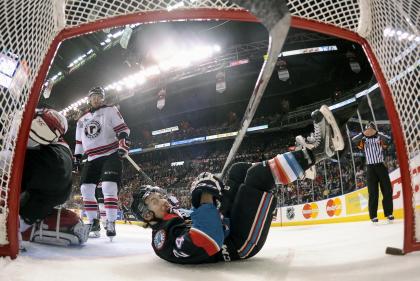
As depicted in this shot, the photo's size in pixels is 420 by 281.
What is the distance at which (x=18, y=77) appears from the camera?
58.2 inches

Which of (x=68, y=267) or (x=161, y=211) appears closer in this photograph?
(x=68, y=267)

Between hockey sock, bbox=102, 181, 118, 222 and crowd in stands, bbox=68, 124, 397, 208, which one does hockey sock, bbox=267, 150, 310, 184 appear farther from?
crowd in stands, bbox=68, 124, 397, 208

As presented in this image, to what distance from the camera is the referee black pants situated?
10.7 ft

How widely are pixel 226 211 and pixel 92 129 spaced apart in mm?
1740

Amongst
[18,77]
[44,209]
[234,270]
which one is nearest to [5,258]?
[44,209]

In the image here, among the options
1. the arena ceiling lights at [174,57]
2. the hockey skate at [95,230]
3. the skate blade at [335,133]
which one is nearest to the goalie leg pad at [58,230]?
the hockey skate at [95,230]

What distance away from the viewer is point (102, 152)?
9.11 ft

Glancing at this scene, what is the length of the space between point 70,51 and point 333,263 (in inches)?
637

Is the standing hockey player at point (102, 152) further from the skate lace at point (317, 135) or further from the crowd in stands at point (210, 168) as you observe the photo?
the crowd in stands at point (210, 168)

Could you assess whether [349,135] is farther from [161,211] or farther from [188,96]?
[188,96]

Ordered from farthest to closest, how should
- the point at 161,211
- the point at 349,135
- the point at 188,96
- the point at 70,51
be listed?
the point at 188,96 < the point at 70,51 < the point at 349,135 < the point at 161,211

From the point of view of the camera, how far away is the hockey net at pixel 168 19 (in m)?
1.39

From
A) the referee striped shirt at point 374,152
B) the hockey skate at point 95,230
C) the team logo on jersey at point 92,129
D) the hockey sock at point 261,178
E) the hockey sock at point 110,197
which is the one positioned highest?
the team logo on jersey at point 92,129

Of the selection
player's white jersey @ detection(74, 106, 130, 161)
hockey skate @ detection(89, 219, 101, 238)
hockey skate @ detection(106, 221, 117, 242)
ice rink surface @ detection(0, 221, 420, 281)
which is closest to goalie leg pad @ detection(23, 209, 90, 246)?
ice rink surface @ detection(0, 221, 420, 281)
